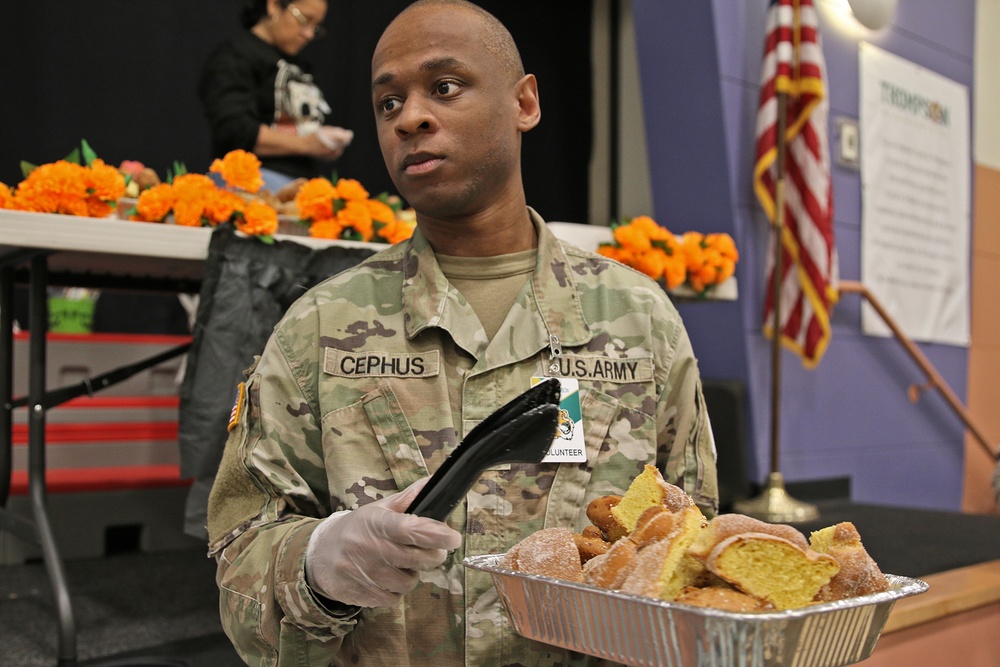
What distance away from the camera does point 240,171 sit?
2.41 meters

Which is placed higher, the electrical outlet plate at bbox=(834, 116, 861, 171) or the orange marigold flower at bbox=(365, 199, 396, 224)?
the electrical outlet plate at bbox=(834, 116, 861, 171)

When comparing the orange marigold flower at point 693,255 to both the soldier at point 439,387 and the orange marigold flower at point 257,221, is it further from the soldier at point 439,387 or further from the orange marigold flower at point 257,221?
the soldier at point 439,387

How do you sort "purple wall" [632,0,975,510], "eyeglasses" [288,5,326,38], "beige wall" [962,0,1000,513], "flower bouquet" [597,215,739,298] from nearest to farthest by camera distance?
"flower bouquet" [597,215,739,298]
"eyeglasses" [288,5,326,38]
"purple wall" [632,0,975,510]
"beige wall" [962,0,1000,513]

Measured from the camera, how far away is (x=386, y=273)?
130cm

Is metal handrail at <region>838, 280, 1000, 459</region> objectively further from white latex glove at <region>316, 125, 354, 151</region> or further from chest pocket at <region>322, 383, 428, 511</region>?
chest pocket at <region>322, 383, 428, 511</region>

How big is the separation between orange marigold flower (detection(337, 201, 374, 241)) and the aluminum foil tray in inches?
70.9

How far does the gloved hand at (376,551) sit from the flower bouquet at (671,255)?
1994mm

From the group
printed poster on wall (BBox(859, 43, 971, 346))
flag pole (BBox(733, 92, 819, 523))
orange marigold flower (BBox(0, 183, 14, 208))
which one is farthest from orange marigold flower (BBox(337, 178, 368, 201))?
printed poster on wall (BBox(859, 43, 971, 346))

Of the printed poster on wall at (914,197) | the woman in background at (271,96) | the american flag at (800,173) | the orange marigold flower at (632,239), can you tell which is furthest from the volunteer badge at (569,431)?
the printed poster on wall at (914,197)

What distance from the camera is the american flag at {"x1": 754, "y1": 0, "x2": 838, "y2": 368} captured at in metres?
4.11

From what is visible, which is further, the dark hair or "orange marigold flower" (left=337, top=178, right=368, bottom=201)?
the dark hair

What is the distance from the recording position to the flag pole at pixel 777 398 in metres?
3.85

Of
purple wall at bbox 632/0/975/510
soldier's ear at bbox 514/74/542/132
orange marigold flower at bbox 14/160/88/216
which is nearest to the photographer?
soldier's ear at bbox 514/74/542/132

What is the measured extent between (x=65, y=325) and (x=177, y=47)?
1916 mm
